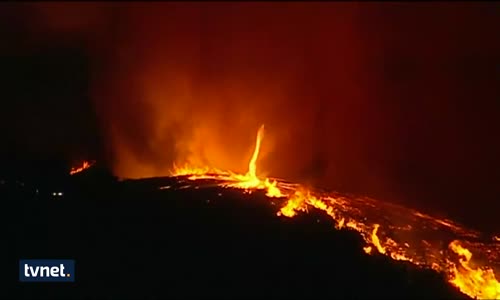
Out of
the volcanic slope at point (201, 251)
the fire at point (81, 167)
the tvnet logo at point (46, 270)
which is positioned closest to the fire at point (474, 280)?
the volcanic slope at point (201, 251)

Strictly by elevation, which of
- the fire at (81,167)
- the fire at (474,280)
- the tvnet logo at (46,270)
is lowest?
the fire at (474,280)

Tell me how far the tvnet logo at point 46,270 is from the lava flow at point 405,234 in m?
3.52

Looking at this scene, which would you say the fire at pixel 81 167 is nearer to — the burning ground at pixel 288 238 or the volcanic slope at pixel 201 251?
the burning ground at pixel 288 238

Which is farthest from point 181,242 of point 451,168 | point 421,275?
point 451,168

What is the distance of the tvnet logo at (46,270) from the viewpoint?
9727 millimetres

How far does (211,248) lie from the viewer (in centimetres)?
1059

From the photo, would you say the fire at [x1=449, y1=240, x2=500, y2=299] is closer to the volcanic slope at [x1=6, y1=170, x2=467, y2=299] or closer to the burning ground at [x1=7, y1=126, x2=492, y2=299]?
the burning ground at [x1=7, y1=126, x2=492, y2=299]

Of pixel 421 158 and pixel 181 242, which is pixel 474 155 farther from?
pixel 181 242

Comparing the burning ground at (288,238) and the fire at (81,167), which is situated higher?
the fire at (81,167)

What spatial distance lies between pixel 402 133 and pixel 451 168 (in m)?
1.42

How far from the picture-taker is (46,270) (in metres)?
9.76

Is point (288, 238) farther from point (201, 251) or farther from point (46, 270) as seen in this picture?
point (46, 270)

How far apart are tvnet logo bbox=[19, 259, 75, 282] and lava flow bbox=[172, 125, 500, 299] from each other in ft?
11.6

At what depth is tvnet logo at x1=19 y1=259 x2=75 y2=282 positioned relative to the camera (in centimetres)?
973
